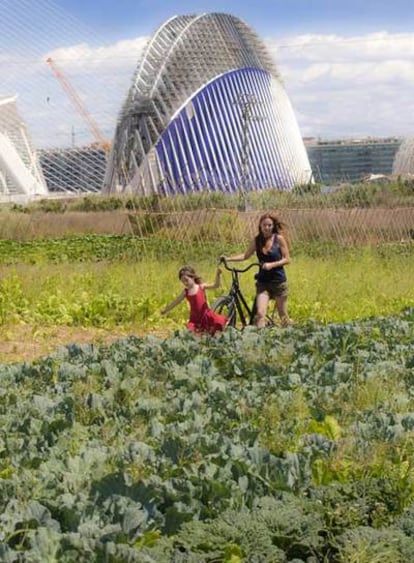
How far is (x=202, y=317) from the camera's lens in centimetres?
945

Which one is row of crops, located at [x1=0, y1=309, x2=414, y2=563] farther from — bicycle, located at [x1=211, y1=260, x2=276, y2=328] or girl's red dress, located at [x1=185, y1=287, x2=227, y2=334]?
bicycle, located at [x1=211, y1=260, x2=276, y2=328]

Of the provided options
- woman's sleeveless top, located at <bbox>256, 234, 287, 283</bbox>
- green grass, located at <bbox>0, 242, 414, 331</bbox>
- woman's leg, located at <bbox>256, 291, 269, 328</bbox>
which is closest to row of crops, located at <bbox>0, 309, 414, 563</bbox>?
woman's leg, located at <bbox>256, 291, 269, 328</bbox>

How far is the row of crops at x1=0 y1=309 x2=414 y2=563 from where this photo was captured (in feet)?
10.8

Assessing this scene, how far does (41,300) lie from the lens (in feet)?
41.4

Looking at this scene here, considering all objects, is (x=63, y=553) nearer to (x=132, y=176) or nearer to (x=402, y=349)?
(x=402, y=349)

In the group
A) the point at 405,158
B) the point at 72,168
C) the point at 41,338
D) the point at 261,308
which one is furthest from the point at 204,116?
the point at 261,308

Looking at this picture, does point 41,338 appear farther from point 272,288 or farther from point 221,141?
point 221,141

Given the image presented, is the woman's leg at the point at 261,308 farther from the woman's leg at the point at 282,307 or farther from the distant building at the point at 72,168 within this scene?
the distant building at the point at 72,168

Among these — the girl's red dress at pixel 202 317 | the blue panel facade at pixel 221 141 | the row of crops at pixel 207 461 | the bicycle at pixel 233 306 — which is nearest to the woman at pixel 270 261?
the bicycle at pixel 233 306

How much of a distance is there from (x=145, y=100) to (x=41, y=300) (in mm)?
47811

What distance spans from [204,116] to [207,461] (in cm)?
5484

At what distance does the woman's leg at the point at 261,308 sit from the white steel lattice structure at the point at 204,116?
42.4 metres

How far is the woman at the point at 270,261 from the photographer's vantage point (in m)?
9.98

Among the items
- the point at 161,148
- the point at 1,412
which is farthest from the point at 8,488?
the point at 161,148
